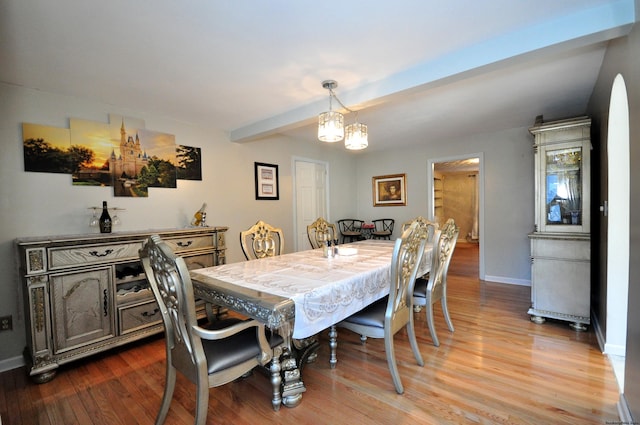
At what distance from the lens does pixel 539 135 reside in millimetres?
2877

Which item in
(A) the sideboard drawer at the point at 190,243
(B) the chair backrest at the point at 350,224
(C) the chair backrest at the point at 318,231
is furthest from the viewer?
(B) the chair backrest at the point at 350,224

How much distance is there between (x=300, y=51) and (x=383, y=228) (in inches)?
168

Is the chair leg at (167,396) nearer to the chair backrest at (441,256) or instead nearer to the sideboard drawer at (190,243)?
the sideboard drawer at (190,243)

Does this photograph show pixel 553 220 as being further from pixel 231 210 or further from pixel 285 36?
pixel 231 210

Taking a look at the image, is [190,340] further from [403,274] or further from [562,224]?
[562,224]

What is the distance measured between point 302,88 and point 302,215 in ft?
8.52

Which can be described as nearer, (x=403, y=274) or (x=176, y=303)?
(x=176, y=303)

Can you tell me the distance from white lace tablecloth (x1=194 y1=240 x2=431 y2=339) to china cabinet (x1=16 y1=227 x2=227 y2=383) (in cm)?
100

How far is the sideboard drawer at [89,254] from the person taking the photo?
2.15 meters

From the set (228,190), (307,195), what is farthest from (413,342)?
(307,195)

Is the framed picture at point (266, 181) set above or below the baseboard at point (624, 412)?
above

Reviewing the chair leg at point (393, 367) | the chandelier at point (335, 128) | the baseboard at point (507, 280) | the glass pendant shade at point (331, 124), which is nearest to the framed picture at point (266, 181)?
the chandelier at point (335, 128)

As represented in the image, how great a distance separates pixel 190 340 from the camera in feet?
4.33

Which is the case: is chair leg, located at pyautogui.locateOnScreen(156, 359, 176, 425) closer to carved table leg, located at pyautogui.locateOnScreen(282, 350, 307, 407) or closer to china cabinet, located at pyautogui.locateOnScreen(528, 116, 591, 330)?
carved table leg, located at pyautogui.locateOnScreen(282, 350, 307, 407)
